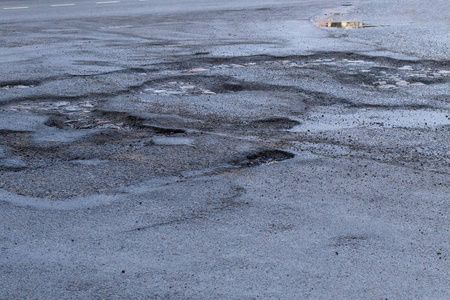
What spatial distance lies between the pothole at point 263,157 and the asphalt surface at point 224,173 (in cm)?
2

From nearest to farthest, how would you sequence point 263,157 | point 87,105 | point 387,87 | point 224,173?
point 224,173 → point 263,157 → point 87,105 → point 387,87

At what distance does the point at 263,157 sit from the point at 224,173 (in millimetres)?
523

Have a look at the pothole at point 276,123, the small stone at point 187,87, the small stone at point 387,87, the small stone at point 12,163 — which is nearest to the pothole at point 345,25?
the small stone at point 387,87

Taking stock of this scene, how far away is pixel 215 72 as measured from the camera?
27.2 ft

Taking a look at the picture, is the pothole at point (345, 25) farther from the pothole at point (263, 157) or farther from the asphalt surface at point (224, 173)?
the pothole at point (263, 157)

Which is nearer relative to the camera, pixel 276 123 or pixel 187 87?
pixel 276 123

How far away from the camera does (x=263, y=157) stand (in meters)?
4.99

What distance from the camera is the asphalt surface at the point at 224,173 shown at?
3.16 metres

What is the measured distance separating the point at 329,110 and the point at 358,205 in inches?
101

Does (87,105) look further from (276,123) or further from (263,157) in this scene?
(263,157)

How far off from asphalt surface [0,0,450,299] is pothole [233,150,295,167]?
2cm

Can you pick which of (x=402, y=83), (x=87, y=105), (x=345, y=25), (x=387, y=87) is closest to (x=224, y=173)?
(x=87, y=105)

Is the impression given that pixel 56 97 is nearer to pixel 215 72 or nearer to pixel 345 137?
pixel 215 72

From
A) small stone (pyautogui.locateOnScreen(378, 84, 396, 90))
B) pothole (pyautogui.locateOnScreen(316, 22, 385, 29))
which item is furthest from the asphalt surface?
pothole (pyautogui.locateOnScreen(316, 22, 385, 29))
